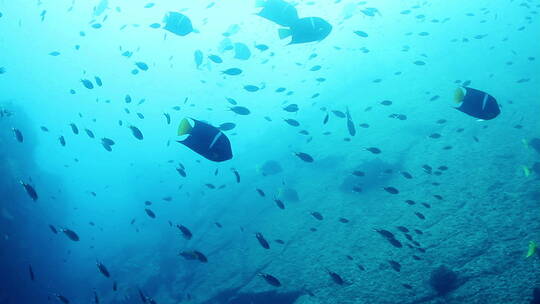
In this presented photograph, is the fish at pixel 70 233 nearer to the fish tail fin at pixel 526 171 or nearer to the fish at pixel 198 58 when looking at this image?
the fish at pixel 198 58

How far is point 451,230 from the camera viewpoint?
33.0 feet

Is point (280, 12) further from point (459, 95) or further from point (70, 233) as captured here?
point (70, 233)

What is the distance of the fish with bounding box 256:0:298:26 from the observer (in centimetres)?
557

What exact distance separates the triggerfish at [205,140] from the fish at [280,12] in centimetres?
322

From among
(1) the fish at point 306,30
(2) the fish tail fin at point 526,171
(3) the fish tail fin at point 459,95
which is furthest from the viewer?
(2) the fish tail fin at point 526,171

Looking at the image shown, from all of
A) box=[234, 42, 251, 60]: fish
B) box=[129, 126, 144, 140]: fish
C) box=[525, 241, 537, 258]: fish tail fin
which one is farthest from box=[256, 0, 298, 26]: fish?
box=[525, 241, 537, 258]: fish tail fin

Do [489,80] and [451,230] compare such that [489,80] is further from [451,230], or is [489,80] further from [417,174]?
[451,230]

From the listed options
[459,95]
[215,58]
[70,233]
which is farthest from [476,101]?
[215,58]

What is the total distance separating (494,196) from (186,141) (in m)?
11.8

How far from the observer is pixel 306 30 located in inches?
219

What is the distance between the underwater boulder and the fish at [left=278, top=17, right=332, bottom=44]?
653 cm

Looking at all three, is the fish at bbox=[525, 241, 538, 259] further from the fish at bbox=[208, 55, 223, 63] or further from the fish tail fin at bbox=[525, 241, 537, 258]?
the fish at bbox=[208, 55, 223, 63]

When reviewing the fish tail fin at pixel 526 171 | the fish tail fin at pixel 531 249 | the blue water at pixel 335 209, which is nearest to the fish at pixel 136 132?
the blue water at pixel 335 209

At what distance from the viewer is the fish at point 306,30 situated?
554cm
